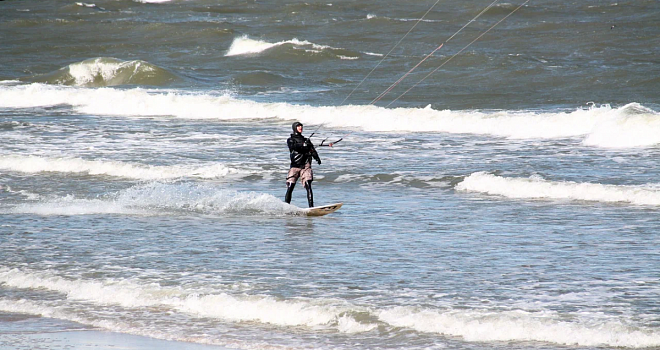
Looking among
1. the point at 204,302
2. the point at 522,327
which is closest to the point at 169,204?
the point at 204,302

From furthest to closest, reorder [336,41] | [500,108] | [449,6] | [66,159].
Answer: [449,6] → [336,41] → [500,108] → [66,159]

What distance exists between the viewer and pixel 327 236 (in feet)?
39.6

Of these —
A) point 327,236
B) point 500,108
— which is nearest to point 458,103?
point 500,108

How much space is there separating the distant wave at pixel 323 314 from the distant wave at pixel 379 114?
12.6 meters

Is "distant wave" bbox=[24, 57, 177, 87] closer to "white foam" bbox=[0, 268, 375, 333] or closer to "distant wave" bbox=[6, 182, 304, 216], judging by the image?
"distant wave" bbox=[6, 182, 304, 216]

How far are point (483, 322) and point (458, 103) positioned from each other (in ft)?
64.9

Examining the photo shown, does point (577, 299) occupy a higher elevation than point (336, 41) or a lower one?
lower

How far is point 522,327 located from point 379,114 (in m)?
17.3

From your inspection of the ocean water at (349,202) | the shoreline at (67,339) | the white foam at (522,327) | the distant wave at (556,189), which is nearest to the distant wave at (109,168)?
the ocean water at (349,202)

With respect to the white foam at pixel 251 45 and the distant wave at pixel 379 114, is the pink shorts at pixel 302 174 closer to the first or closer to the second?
the distant wave at pixel 379 114

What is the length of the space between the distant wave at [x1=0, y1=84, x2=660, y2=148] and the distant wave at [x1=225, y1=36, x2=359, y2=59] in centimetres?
1077

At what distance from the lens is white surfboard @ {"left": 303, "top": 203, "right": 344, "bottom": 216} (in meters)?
13.5

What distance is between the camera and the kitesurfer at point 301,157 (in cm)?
1355

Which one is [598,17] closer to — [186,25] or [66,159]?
[186,25]
